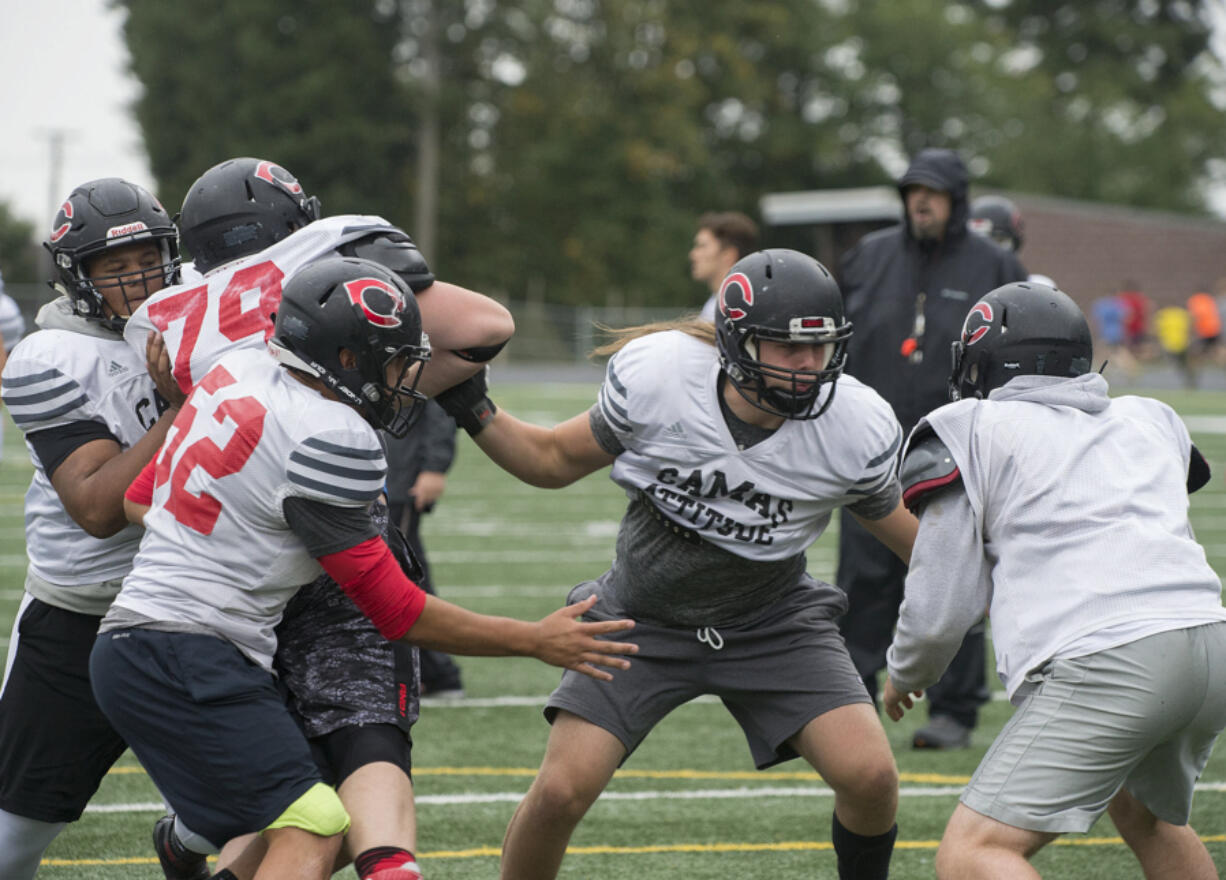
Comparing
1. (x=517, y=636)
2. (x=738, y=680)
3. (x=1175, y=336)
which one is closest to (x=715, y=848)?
(x=738, y=680)

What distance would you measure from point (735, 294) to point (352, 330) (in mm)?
970

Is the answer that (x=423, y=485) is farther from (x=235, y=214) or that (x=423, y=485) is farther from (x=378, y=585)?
(x=378, y=585)

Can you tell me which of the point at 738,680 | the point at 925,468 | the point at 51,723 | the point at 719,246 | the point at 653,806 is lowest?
the point at 653,806

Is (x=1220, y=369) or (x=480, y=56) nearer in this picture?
(x=1220, y=369)

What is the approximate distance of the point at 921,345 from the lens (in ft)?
19.7

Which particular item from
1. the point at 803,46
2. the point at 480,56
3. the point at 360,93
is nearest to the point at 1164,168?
the point at 803,46

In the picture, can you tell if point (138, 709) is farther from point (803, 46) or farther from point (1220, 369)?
point (803, 46)

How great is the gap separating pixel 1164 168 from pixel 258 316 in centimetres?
4698

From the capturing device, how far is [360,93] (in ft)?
116

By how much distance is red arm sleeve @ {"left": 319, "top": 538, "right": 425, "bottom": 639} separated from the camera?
3.04m

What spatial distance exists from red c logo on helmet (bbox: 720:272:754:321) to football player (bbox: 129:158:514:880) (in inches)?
20.1

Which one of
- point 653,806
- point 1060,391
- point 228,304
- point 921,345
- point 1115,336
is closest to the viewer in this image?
point 1060,391

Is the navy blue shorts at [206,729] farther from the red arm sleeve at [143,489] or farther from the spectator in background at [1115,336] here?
the spectator in background at [1115,336]

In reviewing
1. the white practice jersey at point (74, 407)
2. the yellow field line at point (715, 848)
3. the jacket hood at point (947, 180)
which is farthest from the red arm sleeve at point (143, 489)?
the jacket hood at point (947, 180)
